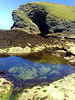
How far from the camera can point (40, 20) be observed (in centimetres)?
9619

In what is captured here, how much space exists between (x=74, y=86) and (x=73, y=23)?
70737 mm

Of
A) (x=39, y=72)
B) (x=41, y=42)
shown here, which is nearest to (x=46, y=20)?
(x=41, y=42)

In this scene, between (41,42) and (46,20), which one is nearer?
(41,42)

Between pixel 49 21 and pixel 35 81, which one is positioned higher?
pixel 49 21

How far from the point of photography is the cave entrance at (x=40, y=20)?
8838 cm

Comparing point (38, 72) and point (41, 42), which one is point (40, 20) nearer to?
point (41, 42)

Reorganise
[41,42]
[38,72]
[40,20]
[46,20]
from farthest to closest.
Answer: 1. [40,20]
2. [46,20]
3. [41,42]
4. [38,72]

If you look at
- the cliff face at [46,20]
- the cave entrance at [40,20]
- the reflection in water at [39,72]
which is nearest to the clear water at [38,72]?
the reflection in water at [39,72]

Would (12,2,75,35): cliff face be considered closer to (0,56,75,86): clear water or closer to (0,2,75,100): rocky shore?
(0,2,75,100): rocky shore

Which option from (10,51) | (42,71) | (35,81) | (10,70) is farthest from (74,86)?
(10,51)

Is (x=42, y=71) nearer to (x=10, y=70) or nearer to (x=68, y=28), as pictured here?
(x=10, y=70)

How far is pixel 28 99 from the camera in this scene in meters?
14.1

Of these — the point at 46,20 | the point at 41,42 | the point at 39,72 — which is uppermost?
the point at 46,20

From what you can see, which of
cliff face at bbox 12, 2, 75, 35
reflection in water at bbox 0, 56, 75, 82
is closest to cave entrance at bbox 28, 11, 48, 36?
cliff face at bbox 12, 2, 75, 35
